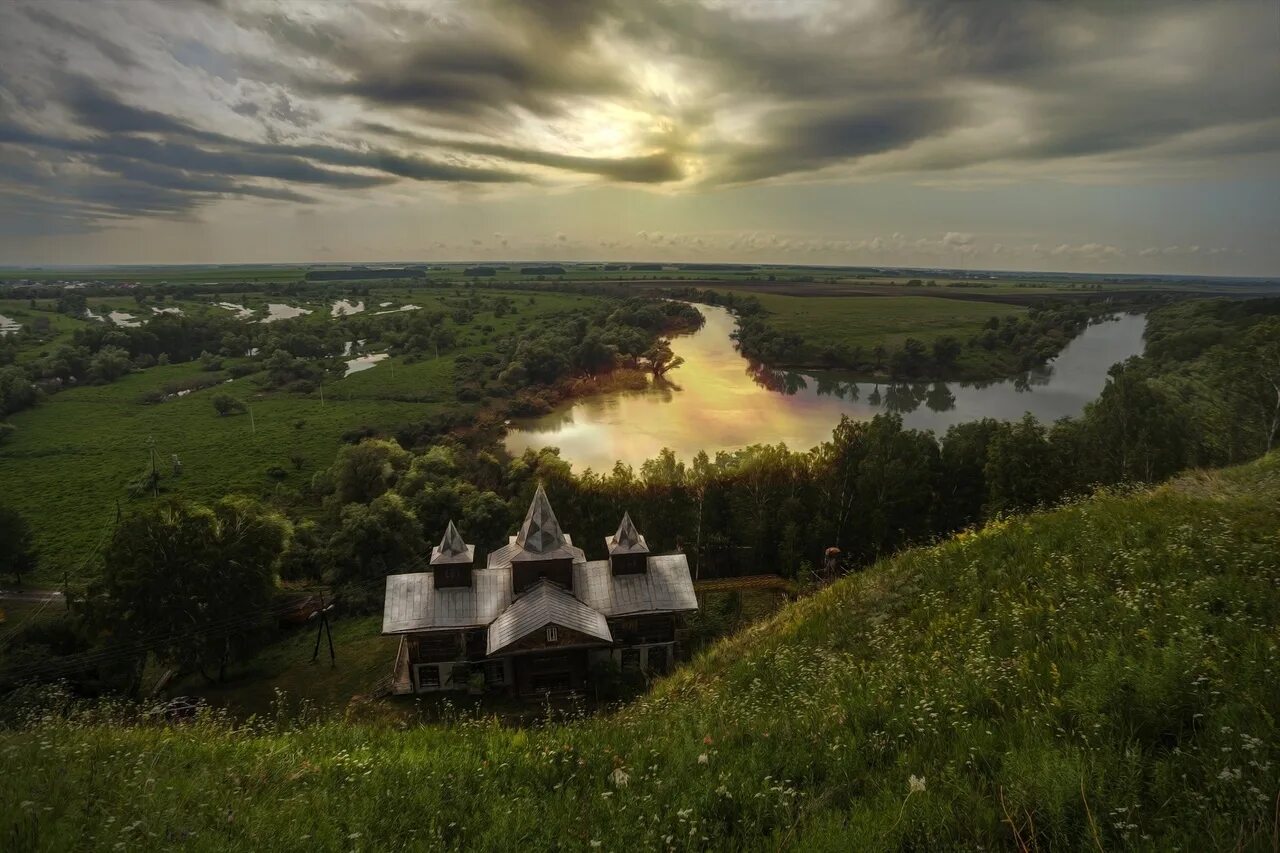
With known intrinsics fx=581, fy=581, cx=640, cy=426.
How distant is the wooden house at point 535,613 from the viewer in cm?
2394

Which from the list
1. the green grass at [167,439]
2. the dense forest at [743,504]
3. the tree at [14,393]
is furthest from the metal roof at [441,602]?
the tree at [14,393]

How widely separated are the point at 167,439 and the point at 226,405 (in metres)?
11.1

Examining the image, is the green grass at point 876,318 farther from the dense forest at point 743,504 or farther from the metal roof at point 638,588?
the metal roof at point 638,588

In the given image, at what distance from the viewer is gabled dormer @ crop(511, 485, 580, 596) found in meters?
25.4

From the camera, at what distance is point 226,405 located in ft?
251

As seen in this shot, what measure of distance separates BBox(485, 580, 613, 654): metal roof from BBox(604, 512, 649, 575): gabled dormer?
2.35m

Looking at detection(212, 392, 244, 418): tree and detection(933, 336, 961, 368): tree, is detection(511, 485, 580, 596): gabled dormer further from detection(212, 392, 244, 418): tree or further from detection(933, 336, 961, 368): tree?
detection(933, 336, 961, 368): tree

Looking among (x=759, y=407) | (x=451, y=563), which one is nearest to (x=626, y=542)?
(x=451, y=563)

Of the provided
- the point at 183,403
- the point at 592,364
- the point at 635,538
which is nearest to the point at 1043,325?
the point at 592,364

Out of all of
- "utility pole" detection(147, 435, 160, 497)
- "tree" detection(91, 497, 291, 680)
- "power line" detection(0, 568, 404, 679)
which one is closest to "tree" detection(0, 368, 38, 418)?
"utility pole" detection(147, 435, 160, 497)

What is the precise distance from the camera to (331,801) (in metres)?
6.32

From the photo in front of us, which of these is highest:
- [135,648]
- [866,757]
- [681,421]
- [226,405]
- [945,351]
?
[866,757]

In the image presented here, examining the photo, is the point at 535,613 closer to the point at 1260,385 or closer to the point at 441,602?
the point at 441,602

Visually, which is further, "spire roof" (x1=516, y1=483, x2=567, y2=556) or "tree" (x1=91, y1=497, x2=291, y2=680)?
"tree" (x1=91, y1=497, x2=291, y2=680)
